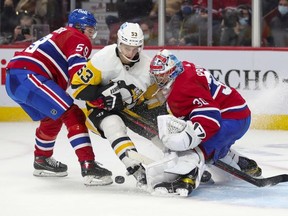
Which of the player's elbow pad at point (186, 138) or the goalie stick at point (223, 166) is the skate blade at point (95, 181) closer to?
the goalie stick at point (223, 166)

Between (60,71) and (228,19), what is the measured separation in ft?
11.6

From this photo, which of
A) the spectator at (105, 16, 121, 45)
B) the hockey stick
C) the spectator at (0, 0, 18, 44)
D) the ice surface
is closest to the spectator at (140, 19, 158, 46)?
the spectator at (105, 16, 121, 45)

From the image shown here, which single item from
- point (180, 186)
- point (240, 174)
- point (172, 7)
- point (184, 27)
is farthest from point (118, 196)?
point (172, 7)

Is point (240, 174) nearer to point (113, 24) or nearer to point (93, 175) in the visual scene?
point (93, 175)

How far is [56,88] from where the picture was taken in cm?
520

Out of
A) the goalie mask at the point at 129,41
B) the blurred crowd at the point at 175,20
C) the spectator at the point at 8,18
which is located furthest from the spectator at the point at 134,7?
the goalie mask at the point at 129,41

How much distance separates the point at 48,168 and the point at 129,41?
42.5 inches

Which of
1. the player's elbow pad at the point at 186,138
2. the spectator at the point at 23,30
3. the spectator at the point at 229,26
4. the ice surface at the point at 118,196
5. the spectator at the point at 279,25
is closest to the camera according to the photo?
the ice surface at the point at 118,196

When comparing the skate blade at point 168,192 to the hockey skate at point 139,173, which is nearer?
the skate blade at point 168,192

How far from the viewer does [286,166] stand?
5.91 metres

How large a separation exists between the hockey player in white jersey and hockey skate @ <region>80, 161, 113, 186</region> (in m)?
0.19

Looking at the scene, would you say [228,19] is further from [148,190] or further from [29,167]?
[148,190]

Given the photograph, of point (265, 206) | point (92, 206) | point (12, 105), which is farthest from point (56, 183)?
point (12, 105)

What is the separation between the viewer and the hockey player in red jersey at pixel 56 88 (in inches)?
197
